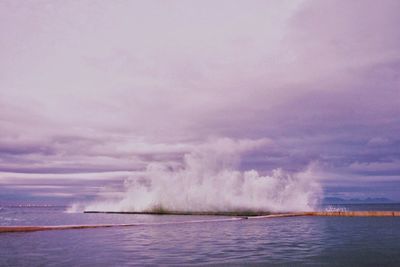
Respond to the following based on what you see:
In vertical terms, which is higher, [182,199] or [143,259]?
[182,199]

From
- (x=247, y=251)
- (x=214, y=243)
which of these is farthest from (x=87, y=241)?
(x=247, y=251)

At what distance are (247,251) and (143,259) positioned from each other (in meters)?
11.6

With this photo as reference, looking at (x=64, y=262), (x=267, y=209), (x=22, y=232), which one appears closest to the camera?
(x=64, y=262)

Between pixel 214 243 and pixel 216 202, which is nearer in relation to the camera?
pixel 214 243

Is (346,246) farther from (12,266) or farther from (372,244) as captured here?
(12,266)

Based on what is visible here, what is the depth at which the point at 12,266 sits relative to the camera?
38.9m

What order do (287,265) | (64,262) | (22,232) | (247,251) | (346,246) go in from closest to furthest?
(287,265) → (64,262) → (247,251) → (346,246) → (22,232)

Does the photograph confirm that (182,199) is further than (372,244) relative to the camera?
Yes

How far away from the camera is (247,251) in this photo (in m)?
46.2

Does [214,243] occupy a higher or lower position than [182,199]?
lower

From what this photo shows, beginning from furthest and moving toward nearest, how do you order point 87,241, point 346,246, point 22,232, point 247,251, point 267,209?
point 267,209 < point 22,232 < point 87,241 < point 346,246 < point 247,251

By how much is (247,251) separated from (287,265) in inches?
378

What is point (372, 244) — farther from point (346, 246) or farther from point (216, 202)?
point (216, 202)

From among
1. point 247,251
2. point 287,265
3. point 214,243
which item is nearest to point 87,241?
point 214,243
